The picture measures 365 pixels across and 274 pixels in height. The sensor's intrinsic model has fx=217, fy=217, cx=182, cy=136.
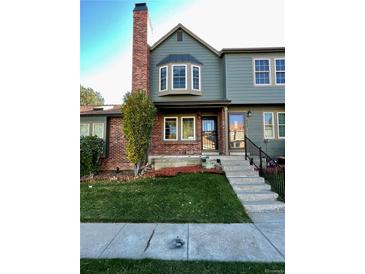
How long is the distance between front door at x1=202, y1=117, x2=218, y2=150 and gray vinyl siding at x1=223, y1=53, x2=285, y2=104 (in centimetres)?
172

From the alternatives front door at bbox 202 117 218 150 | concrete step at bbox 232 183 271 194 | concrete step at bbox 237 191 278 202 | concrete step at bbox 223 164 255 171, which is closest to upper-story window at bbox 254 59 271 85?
front door at bbox 202 117 218 150

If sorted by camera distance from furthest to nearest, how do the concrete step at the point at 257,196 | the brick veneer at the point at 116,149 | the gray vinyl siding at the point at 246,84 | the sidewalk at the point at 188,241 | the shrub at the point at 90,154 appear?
the gray vinyl siding at the point at 246,84 → the brick veneer at the point at 116,149 → the shrub at the point at 90,154 → the concrete step at the point at 257,196 → the sidewalk at the point at 188,241

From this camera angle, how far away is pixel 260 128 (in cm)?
1199

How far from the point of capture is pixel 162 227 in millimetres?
4480

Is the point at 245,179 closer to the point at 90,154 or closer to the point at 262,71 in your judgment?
the point at 90,154

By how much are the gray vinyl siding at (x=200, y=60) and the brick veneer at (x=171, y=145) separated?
1.68 meters

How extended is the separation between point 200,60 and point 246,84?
2916 mm

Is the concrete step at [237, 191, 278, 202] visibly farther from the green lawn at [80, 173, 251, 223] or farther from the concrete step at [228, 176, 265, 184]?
the concrete step at [228, 176, 265, 184]

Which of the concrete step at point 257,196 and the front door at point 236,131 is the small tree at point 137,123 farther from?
the front door at point 236,131

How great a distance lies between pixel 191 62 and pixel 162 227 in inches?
372

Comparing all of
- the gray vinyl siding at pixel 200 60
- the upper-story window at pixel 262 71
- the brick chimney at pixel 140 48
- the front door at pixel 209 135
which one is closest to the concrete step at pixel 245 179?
the front door at pixel 209 135

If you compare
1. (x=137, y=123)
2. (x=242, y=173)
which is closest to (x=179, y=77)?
(x=137, y=123)

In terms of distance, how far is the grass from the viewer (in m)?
2.91

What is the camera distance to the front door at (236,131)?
11.8 metres
